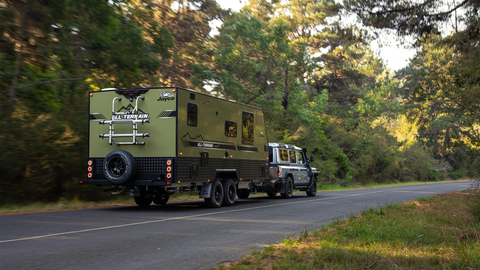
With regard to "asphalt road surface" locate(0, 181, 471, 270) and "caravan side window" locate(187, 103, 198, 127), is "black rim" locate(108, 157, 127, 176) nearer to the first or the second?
"asphalt road surface" locate(0, 181, 471, 270)

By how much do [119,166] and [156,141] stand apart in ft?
4.12

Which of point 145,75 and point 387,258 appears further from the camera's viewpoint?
point 145,75

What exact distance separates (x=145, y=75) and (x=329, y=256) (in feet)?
50.5

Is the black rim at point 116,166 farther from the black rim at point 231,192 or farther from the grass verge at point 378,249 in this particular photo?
the grass verge at point 378,249

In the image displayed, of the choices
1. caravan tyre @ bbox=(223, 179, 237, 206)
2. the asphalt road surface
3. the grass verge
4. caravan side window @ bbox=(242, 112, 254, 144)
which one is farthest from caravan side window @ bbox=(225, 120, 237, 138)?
the grass verge

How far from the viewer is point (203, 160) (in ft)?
44.3

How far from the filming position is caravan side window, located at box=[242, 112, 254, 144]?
16.0m

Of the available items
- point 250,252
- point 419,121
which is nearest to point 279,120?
point 250,252

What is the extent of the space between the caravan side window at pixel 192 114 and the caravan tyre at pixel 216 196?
240 centimetres

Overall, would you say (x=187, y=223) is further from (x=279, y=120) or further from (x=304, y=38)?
(x=304, y=38)

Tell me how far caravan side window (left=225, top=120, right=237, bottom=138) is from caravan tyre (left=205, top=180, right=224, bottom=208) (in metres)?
1.69

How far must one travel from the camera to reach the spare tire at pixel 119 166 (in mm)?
12211

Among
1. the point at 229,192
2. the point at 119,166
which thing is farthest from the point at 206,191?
the point at 119,166

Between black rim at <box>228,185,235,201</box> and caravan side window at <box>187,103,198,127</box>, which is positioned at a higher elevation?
caravan side window at <box>187,103,198,127</box>
